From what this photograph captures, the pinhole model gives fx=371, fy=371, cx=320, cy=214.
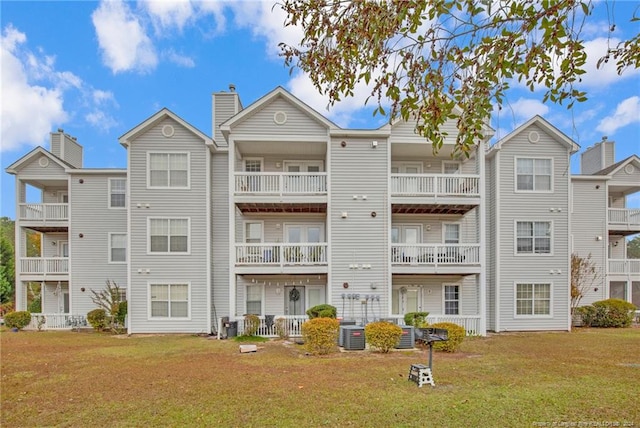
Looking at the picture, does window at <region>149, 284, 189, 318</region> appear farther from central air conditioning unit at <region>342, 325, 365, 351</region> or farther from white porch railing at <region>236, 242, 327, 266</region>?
central air conditioning unit at <region>342, 325, 365, 351</region>

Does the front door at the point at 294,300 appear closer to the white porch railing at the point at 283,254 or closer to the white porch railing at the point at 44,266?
the white porch railing at the point at 283,254

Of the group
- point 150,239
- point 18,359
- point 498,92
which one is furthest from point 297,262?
point 498,92

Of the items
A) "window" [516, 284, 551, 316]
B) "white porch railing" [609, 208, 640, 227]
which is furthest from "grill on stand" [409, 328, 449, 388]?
"white porch railing" [609, 208, 640, 227]

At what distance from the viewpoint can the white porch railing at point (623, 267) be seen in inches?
771

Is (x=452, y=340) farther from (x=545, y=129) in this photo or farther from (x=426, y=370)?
(x=545, y=129)

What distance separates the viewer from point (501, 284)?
1686cm

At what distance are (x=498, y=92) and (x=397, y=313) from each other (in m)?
14.2

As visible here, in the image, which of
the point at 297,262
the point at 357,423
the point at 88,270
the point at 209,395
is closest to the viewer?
the point at 357,423

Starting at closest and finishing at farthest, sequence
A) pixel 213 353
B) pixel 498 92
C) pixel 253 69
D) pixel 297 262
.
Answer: pixel 498 92
pixel 213 353
pixel 297 262
pixel 253 69

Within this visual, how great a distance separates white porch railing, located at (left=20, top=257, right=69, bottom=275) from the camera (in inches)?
733

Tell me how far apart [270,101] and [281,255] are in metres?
6.54

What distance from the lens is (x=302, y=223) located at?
17.4 meters

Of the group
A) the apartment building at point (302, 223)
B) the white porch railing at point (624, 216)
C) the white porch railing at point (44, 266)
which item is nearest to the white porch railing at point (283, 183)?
the apartment building at point (302, 223)

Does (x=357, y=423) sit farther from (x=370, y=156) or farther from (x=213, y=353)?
(x=370, y=156)
